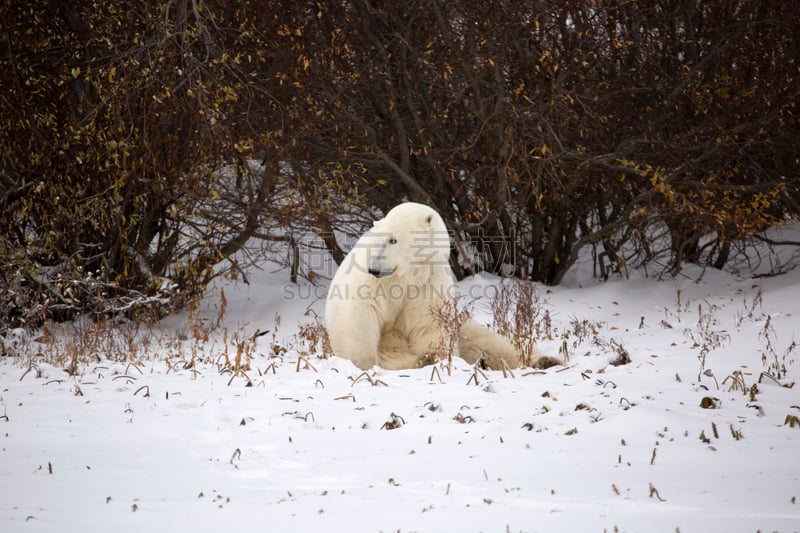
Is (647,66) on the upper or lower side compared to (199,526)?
upper

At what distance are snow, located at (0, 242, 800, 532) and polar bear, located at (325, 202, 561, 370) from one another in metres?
0.41

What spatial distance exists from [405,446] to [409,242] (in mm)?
2406

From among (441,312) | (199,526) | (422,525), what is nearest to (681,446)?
(422,525)

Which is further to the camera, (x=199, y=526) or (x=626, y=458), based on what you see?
(x=626, y=458)

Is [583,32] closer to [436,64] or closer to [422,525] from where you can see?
[436,64]

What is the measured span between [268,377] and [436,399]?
125 centimetres

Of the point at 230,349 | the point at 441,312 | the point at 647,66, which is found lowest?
the point at 230,349

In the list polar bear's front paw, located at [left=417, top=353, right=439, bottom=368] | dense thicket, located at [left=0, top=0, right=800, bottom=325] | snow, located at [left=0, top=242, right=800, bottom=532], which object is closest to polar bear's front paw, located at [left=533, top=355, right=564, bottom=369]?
snow, located at [left=0, top=242, right=800, bottom=532]

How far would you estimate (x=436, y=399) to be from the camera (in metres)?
3.82

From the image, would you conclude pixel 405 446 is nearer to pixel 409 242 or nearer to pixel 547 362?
pixel 547 362

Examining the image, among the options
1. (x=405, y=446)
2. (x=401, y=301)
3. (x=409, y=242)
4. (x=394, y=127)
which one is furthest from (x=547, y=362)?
(x=394, y=127)

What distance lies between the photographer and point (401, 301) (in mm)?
5500
